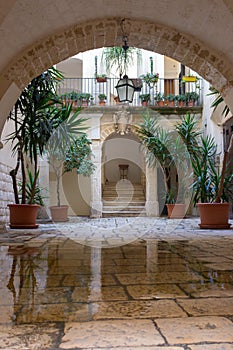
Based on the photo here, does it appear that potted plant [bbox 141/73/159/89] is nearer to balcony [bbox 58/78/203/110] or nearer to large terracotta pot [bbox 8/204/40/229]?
balcony [bbox 58/78/203/110]

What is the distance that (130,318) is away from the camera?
1301 mm

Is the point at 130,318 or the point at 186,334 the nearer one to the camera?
the point at 186,334

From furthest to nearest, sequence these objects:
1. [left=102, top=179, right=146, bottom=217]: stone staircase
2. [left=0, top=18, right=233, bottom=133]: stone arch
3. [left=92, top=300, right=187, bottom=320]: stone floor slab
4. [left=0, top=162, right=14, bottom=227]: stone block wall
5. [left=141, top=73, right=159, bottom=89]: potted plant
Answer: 1. [left=141, top=73, right=159, bottom=89]: potted plant
2. [left=102, top=179, right=146, bottom=217]: stone staircase
3. [left=0, top=162, right=14, bottom=227]: stone block wall
4. [left=0, top=18, right=233, bottom=133]: stone arch
5. [left=92, top=300, right=187, bottom=320]: stone floor slab

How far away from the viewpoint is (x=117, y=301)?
5.03ft

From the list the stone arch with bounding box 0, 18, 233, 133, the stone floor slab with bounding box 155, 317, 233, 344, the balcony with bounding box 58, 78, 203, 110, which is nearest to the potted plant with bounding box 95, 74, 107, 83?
the balcony with bounding box 58, 78, 203, 110

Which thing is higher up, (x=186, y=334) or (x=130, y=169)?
(x=130, y=169)

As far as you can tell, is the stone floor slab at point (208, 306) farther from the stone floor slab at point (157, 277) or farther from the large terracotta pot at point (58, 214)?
the large terracotta pot at point (58, 214)

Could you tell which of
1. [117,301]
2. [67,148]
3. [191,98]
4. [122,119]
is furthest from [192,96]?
[117,301]

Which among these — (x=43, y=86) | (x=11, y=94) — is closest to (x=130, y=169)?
(x=43, y=86)

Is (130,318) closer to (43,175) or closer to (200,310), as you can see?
(200,310)

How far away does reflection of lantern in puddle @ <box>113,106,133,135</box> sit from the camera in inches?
411

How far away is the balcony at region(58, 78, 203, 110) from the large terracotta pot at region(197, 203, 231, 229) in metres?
5.15

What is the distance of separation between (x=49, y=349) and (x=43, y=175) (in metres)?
8.96

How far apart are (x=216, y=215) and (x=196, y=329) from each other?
4.56m
